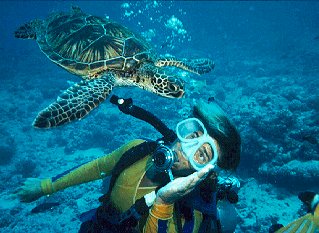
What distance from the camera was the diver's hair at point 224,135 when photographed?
2225 mm

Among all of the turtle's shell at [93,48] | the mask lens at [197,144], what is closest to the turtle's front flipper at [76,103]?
the turtle's shell at [93,48]

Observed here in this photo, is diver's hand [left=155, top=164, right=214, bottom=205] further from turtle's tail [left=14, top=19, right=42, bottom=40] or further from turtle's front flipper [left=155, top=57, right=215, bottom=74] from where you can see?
turtle's tail [left=14, top=19, right=42, bottom=40]

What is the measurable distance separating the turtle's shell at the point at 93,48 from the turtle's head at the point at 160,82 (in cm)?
29

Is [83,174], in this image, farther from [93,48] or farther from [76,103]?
[93,48]

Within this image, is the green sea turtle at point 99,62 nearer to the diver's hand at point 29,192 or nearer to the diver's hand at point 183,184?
the diver's hand at point 29,192

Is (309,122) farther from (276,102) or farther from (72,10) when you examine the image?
(72,10)

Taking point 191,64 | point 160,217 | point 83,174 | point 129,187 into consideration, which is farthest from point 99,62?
point 160,217

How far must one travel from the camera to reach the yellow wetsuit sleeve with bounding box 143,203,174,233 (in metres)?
1.89

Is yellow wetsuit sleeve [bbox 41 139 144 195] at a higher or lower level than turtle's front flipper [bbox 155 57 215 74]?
lower

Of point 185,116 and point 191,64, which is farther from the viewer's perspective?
point 185,116

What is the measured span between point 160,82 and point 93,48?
135 centimetres

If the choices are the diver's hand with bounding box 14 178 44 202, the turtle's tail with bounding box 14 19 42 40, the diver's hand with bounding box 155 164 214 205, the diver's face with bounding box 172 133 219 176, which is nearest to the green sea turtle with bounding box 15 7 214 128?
the turtle's tail with bounding box 14 19 42 40

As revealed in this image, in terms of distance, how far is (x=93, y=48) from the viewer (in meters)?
4.40

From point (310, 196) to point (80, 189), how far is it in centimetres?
758
